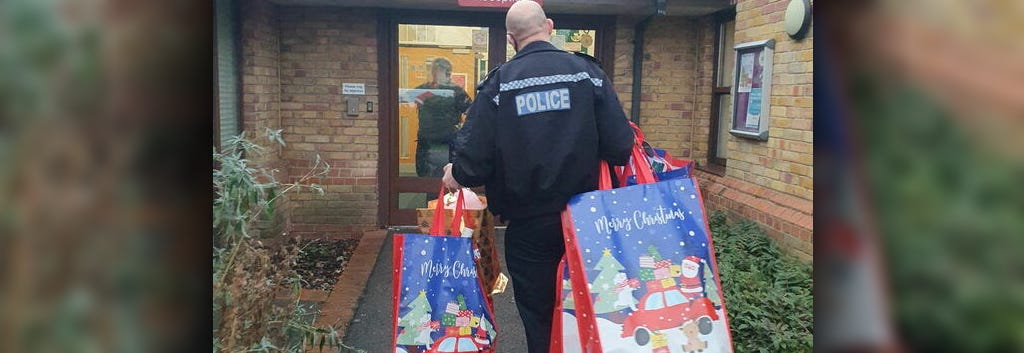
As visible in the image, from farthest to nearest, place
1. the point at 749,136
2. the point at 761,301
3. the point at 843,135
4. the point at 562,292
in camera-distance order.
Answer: the point at 749,136 < the point at 761,301 < the point at 562,292 < the point at 843,135

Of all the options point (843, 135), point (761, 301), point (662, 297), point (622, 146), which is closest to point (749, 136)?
point (761, 301)

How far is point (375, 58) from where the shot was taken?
6.85 meters

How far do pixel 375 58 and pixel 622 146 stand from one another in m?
4.68

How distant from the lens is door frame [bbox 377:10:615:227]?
6891 mm

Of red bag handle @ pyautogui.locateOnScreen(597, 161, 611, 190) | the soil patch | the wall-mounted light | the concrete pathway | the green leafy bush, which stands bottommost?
the concrete pathway

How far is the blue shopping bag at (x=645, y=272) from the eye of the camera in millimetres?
2236

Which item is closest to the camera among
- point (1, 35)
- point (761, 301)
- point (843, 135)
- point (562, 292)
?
point (1, 35)

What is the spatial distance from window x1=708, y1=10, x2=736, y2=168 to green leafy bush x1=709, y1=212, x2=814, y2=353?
4.95ft

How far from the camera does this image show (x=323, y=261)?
6.18 meters

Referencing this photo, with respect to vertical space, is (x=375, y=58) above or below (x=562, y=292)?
above

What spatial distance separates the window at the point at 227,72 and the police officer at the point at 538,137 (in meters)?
3.67

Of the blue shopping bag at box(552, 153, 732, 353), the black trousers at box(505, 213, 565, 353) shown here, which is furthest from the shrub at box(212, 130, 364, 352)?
the blue shopping bag at box(552, 153, 732, 353)

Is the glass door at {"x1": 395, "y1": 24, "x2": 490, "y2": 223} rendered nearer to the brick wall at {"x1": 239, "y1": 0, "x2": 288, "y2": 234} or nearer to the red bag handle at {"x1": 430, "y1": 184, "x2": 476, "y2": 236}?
the brick wall at {"x1": 239, "y1": 0, "x2": 288, "y2": 234}

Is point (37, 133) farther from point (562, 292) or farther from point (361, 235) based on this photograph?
point (361, 235)
